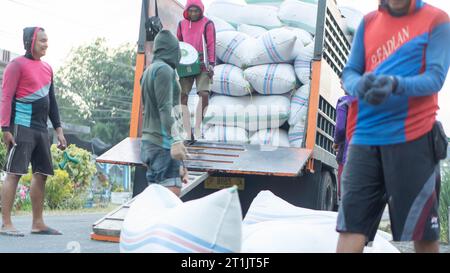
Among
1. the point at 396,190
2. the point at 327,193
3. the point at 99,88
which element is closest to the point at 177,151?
the point at 396,190

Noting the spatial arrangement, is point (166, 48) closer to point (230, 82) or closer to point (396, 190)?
point (396, 190)

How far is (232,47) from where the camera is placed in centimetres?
784

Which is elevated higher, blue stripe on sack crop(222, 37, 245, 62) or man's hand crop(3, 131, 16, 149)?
blue stripe on sack crop(222, 37, 245, 62)

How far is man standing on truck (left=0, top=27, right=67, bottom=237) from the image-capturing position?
5.89 m

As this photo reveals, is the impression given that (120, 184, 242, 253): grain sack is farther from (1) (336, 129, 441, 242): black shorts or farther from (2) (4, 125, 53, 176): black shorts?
(2) (4, 125, 53, 176): black shorts

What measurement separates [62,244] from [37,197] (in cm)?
77

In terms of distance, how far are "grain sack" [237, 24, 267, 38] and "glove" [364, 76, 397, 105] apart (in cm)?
549

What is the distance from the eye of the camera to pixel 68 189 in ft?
42.3

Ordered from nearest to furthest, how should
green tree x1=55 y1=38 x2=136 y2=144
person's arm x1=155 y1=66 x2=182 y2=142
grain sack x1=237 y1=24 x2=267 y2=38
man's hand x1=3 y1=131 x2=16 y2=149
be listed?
person's arm x1=155 y1=66 x2=182 y2=142 < man's hand x1=3 y1=131 x2=16 y2=149 < grain sack x1=237 y1=24 x2=267 y2=38 < green tree x1=55 y1=38 x2=136 y2=144

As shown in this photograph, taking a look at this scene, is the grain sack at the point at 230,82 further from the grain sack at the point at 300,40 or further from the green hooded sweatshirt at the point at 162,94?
the green hooded sweatshirt at the point at 162,94

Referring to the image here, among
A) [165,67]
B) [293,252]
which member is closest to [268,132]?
[165,67]

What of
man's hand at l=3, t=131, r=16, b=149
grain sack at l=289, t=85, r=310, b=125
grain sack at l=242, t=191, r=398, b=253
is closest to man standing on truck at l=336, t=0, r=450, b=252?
grain sack at l=242, t=191, r=398, b=253

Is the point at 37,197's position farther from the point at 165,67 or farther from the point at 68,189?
the point at 68,189
